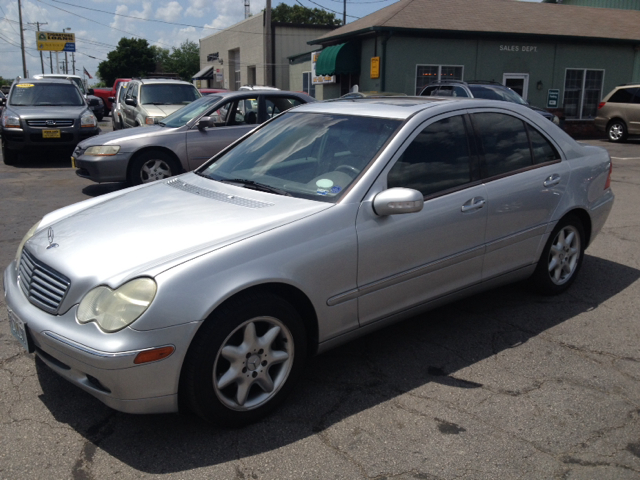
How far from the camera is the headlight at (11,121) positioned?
1197 cm

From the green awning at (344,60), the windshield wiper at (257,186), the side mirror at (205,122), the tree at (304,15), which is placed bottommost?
the windshield wiper at (257,186)

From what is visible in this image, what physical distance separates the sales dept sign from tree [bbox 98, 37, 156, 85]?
1255cm

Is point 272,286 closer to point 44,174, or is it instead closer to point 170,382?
point 170,382

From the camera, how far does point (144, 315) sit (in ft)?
8.63

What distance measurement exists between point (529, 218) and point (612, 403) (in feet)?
4.78

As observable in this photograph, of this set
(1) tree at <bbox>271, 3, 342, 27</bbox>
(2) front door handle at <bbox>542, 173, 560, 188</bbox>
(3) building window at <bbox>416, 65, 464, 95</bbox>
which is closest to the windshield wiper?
(2) front door handle at <bbox>542, 173, 560, 188</bbox>

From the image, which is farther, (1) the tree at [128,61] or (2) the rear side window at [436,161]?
(1) the tree at [128,61]

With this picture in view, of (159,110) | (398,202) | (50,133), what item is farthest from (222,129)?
(398,202)

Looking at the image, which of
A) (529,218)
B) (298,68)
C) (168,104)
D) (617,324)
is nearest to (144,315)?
(529,218)

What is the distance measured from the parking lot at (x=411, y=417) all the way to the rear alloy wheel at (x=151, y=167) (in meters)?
4.42

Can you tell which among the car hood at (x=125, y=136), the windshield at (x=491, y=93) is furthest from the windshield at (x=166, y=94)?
the windshield at (x=491, y=93)

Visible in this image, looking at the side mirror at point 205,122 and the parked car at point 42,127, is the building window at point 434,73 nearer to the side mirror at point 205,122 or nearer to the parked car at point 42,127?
the parked car at point 42,127

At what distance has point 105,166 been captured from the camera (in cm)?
849

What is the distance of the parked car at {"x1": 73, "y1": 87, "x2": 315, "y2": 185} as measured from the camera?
8.56 m
